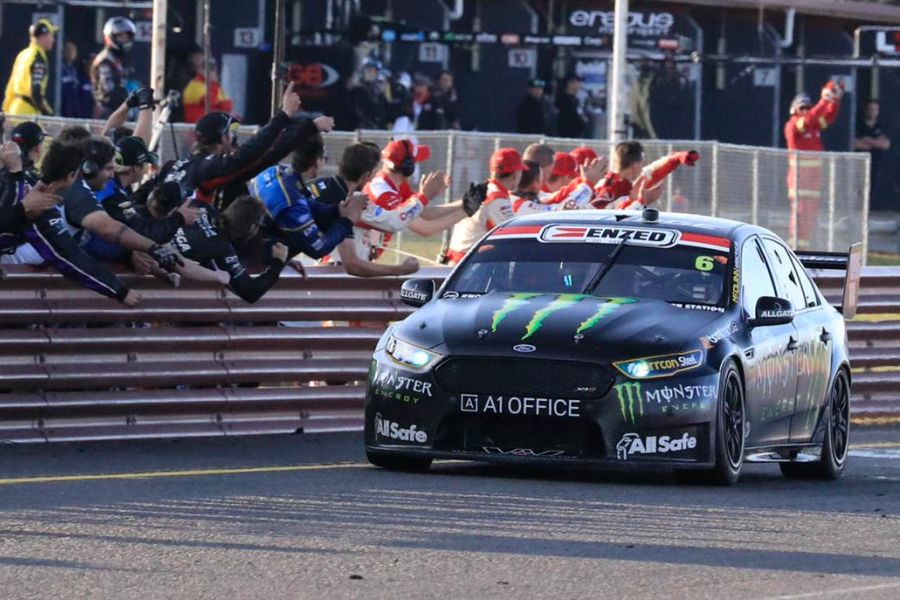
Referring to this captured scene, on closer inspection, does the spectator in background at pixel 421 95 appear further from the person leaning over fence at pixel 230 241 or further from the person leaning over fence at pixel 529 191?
the person leaning over fence at pixel 230 241

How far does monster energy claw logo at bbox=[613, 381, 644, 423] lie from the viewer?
35.2 feet

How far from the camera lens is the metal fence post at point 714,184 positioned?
25.6m

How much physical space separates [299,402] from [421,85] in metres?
15.9

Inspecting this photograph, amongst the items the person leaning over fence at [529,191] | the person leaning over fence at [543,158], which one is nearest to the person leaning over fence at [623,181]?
the person leaning over fence at [543,158]

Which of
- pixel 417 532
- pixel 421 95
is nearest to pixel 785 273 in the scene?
pixel 417 532

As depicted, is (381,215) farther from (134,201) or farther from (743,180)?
(743,180)

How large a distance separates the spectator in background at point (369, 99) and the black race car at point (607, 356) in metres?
16.6

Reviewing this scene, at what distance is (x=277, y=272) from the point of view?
13.4m

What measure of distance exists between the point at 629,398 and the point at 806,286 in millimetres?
2629

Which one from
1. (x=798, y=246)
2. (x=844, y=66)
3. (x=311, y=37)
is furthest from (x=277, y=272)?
(x=844, y=66)

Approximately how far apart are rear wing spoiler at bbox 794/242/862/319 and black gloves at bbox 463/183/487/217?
7.35 feet

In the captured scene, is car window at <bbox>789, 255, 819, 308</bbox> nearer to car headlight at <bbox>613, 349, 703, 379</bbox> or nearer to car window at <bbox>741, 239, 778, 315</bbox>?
car window at <bbox>741, 239, 778, 315</bbox>

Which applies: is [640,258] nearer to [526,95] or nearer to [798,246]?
[798,246]

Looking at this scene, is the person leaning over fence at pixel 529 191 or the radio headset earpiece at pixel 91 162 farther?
the person leaning over fence at pixel 529 191
